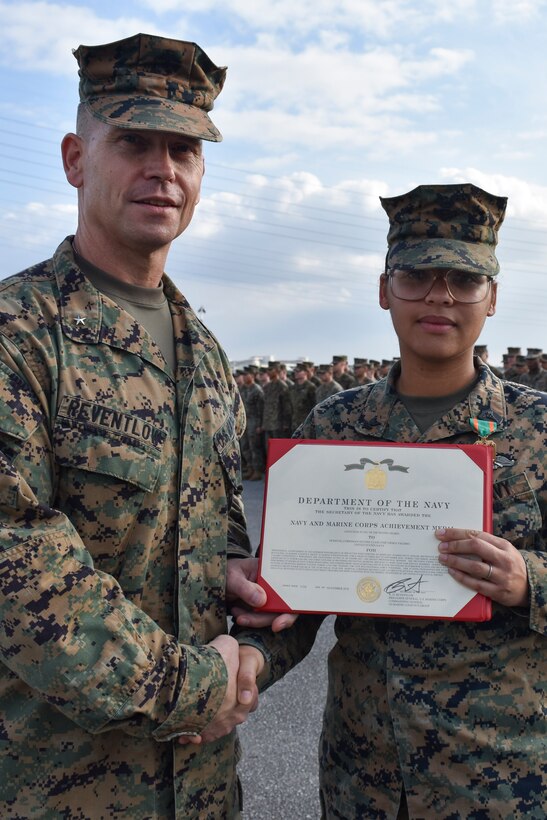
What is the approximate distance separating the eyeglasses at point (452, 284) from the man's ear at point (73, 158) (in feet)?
3.06

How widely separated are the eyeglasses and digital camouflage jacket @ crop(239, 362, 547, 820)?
261 mm

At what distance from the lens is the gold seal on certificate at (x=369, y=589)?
6.35 feet

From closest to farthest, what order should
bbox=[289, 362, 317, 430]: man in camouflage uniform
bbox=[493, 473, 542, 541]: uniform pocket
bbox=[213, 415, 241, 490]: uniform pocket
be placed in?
bbox=[493, 473, 542, 541]: uniform pocket, bbox=[213, 415, 241, 490]: uniform pocket, bbox=[289, 362, 317, 430]: man in camouflage uniform

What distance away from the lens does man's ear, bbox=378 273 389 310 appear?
2289 mm

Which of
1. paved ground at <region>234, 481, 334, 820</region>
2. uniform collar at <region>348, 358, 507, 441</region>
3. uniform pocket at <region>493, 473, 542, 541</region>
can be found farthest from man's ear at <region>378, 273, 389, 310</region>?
paved ground at <region>234, 481, 334, 820</region>

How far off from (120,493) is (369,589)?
2.19 ft

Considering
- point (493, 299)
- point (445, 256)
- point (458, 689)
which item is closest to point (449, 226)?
point (445, 256)

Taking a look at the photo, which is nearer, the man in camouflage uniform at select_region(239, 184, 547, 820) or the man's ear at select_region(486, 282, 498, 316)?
the man in camouflage uniform at select_region(239, 184, 547, 820)

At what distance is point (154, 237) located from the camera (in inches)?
79.5

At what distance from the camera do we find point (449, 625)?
199 cm

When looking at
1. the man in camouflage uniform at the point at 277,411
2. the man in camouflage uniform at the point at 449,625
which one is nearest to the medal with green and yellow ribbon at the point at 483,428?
the man in camouflage uniform at the point at 449,625

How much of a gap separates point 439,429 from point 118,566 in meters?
A: 0.94

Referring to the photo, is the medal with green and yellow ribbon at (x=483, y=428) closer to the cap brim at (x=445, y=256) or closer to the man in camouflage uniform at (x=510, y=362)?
the cap brim at (x=445, y=256)
